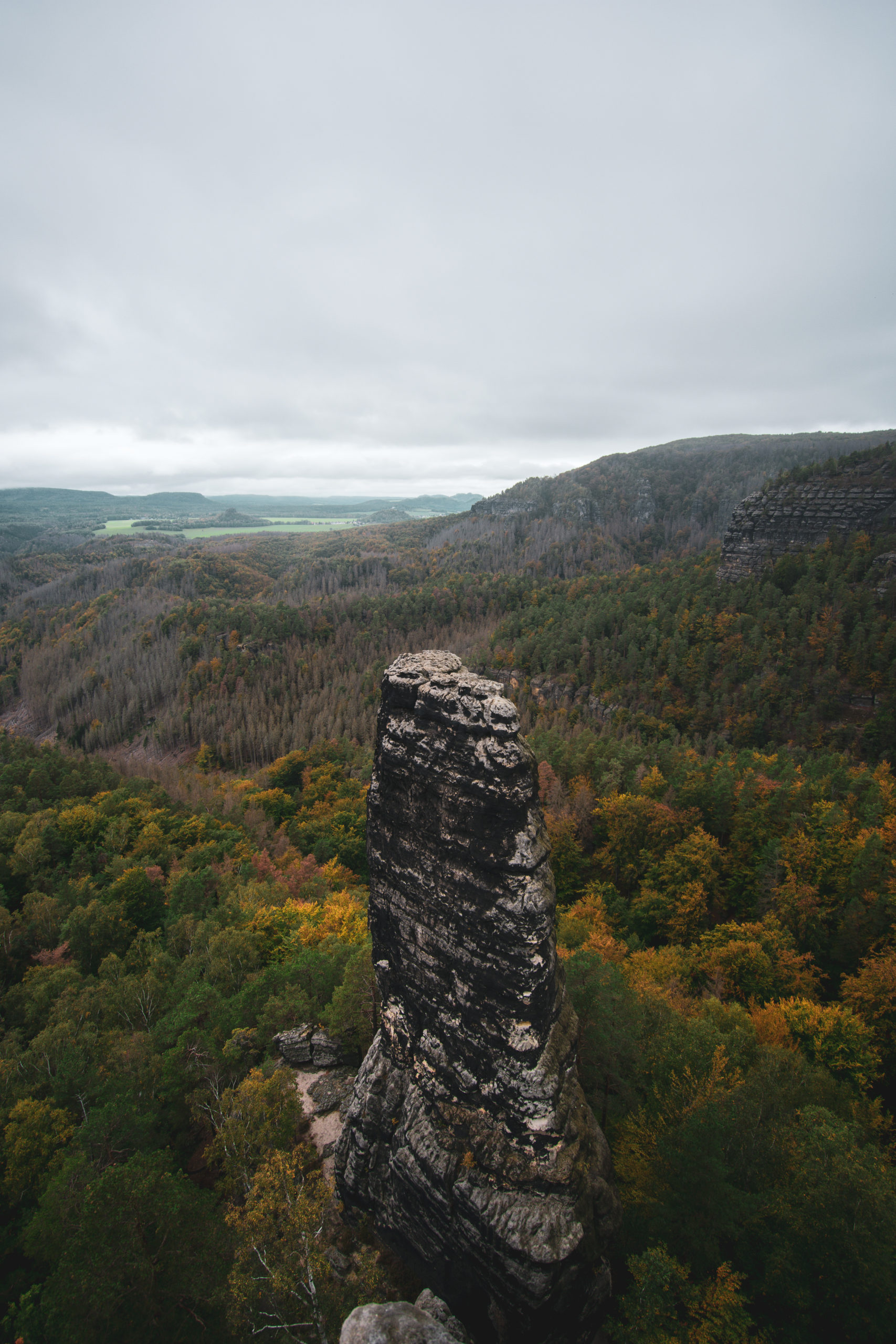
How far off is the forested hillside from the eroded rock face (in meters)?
2.00

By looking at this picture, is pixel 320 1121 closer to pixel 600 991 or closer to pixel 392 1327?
pixel 392 1327

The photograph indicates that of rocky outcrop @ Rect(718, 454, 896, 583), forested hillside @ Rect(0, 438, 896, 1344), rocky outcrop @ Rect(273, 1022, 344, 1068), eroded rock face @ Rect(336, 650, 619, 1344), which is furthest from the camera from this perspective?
rocky outcrop @ Rect(718, 454, 896, 583)

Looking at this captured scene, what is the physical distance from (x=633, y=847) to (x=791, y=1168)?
3860 centimetres

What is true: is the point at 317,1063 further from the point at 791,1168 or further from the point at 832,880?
the point at 832,880

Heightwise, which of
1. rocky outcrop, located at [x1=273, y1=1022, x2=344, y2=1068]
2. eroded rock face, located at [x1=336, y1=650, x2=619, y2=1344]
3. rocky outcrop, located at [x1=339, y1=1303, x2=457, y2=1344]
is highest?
eroded rock face, located at [x1=336, y1=650, x2=619, y2=1344]

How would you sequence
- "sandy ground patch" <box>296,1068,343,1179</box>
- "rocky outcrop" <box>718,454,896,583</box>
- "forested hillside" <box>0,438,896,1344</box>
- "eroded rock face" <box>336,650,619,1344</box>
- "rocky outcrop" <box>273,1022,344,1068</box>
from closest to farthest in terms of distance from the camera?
1. "eroded rock face" <box>336,650,619,1344</box>
2. "forested hillside" <box>0,438,896,1344</box>
3. "sandy ground patch" <box>296,1068,343,1179</box>
4. "rocky outcrop" <box>273,1022,344,1068</box>
5. "rocky outcrop" <box>718,454,896,583</box>

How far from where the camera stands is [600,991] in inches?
872

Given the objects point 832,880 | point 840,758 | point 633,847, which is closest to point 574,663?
point 840,758

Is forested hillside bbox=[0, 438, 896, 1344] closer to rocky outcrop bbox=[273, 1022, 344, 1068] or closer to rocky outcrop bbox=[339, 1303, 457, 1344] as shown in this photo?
rocky outcrop bbox=[273, 1022, 344, 1068]

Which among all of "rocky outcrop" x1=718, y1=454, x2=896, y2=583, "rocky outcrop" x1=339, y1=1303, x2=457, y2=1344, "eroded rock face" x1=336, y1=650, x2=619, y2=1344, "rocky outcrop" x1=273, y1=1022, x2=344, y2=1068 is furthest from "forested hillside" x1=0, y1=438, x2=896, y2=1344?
"rocky outcrop" x1=718, y1=454, x2=896, y2=583

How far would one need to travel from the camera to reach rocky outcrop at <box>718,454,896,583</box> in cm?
11719

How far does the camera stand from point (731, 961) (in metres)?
35.6

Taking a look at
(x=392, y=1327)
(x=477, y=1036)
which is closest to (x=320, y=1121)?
(x=392, y=1327)

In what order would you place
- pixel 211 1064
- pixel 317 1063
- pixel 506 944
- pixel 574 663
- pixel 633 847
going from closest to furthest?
pixel 506 944, pixel 211 1064, pixel 317 1063, pixel 633 847, pixel 574 663
